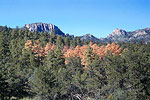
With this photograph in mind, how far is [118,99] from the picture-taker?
2152 cm

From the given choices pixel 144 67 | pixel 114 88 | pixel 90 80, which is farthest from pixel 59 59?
pixel 144 67

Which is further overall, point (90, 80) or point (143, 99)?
point (90, 80)

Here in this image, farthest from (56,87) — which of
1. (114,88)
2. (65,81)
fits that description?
(114,88)

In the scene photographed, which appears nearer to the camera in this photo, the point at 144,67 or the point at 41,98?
the point at 41,98

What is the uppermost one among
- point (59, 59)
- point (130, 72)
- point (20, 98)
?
point (59, 59)

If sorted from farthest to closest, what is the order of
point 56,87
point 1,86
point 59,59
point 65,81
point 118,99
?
point 59,59 < point 65,81 < point 56,87 < point 118,99 < point 1,86

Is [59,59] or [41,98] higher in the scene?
[59,59]

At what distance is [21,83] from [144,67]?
20259 mm

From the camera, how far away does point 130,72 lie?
2684 cm

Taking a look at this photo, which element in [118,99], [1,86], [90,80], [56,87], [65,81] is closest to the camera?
[1,86]

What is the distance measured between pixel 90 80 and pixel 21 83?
38.9ft

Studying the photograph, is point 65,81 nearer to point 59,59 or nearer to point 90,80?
point 90,80

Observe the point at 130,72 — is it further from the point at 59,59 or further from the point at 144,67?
the point at 59,59

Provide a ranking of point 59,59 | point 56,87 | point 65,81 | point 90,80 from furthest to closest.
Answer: point 59,59, point 90,80, point 65,81, point 56,87
